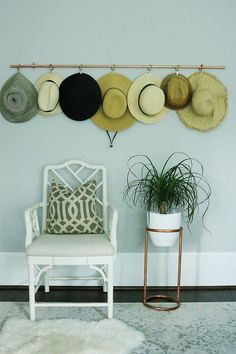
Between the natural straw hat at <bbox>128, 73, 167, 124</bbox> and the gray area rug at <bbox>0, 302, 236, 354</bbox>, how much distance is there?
134cm

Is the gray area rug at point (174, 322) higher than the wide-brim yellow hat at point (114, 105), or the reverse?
the wide-brim yellow hat at point (114, 105)

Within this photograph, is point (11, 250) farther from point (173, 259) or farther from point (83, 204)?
point (173, 259)

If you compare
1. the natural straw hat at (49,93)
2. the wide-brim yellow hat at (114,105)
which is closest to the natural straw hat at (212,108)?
the wide-brim yellow hat at (114,105)

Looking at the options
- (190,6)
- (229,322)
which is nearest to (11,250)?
(229,322)

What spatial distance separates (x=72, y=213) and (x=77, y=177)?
0.35 m

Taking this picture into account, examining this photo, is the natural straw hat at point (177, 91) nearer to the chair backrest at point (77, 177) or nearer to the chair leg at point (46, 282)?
the chair backrest at point (77, 177)

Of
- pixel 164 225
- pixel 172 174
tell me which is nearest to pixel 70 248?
pixel 164 225

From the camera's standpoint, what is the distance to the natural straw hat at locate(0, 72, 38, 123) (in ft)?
9.48

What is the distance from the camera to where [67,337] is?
223cm

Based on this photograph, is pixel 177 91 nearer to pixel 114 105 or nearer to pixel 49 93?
pixel 114 105

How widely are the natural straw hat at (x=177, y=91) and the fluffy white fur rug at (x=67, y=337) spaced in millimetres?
1560

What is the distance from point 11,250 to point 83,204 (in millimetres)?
765

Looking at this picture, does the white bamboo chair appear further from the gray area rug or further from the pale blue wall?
the pale blue wall

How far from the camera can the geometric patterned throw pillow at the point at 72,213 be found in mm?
2750
